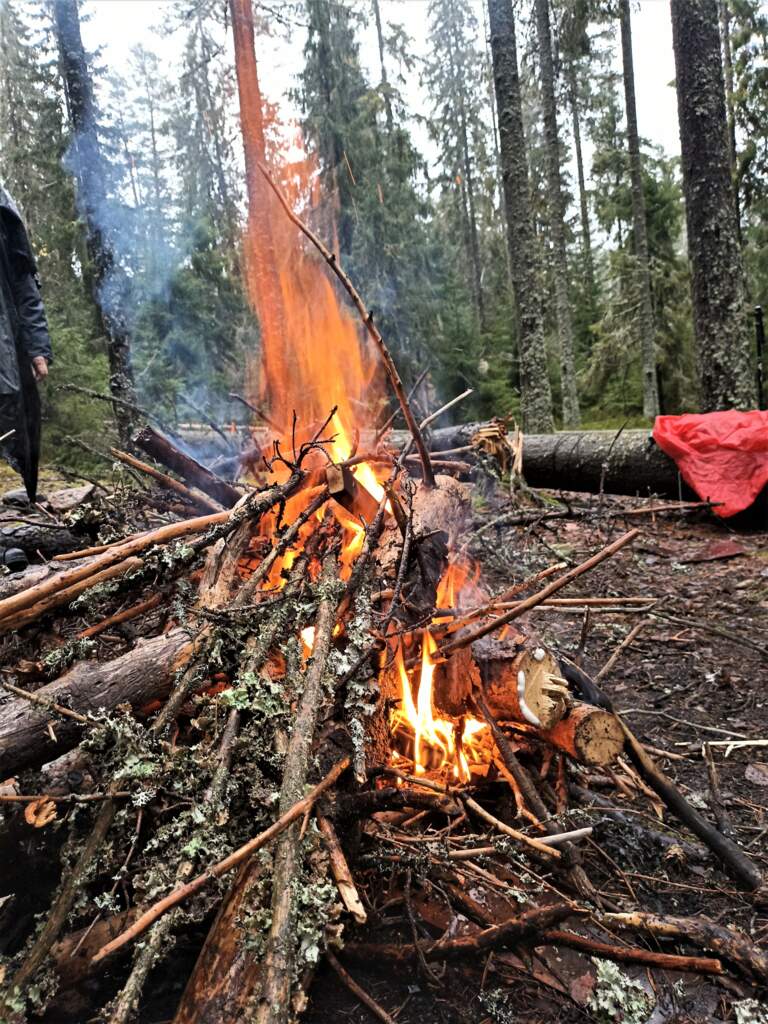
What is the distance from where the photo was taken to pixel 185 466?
320 centimetres

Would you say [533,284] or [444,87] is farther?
[444,87]

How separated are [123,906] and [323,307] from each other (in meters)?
4.49

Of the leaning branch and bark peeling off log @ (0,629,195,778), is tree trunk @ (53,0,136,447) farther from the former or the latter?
bark peeling off log @ (0,629,195,778)

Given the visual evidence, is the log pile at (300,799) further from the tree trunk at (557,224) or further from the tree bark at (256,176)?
the tree trunk at (557,224)

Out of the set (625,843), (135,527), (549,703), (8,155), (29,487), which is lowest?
(625,843)

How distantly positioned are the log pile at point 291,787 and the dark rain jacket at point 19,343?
1979mm

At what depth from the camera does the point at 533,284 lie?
32.3ft

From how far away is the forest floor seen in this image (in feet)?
4.96

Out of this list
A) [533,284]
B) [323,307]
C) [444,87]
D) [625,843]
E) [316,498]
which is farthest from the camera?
[444,87]

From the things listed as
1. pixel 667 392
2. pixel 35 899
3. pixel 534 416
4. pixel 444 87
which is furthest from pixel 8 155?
pixel 444 87

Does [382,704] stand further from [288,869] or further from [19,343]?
[19,343]

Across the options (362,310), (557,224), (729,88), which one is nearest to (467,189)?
(729,88)

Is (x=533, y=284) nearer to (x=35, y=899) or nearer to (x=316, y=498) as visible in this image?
(x=316, y=498)

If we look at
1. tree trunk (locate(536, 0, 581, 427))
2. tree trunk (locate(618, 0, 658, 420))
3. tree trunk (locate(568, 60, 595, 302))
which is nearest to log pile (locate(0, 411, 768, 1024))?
A: tree trunk (locate(536, 0, 581, 427))
